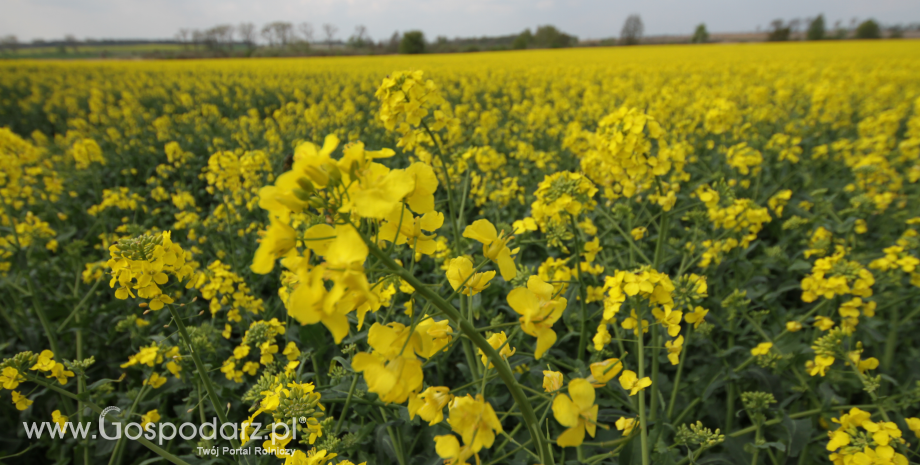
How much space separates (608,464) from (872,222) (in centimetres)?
443

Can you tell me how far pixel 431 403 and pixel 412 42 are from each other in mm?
55269

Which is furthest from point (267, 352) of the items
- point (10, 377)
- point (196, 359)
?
point (10, 377)

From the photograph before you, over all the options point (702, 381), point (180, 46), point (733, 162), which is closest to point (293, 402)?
point (702, 381)

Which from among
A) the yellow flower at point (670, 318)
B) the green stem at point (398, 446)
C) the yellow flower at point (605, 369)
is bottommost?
the green stem at point (398, 446)

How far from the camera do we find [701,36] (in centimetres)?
5647

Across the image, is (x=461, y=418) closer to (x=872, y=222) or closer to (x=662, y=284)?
(x=662, y=284)

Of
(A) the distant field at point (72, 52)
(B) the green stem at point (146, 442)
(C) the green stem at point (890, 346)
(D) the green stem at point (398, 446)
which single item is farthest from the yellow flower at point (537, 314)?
(A) the distant field at point (72, 52)

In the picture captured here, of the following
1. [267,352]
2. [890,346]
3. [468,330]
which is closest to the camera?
[468,330]

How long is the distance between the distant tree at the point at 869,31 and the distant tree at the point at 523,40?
4106 cm

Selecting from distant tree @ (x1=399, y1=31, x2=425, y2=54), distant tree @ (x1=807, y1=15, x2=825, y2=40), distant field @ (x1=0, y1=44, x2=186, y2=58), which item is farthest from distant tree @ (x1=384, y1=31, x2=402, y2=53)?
distant tree @ (x1=807, y1=15, x2=825, y2=40)

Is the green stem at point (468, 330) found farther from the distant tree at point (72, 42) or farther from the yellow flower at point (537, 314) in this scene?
the distant tree at point (72, 42)

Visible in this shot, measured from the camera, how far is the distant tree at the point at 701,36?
56.2 metres

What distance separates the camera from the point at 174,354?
84.6 inches

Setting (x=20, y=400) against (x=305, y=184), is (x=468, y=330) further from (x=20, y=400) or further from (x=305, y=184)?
(x=20, y=400)
